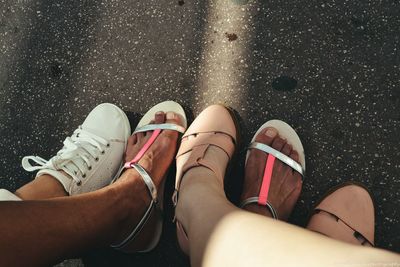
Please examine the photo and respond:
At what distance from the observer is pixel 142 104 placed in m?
1.72

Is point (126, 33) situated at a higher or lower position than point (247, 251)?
higher

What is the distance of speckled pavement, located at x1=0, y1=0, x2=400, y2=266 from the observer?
152 cm

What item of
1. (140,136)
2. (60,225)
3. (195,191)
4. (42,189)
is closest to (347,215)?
(195,191)

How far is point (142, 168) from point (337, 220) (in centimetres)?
68

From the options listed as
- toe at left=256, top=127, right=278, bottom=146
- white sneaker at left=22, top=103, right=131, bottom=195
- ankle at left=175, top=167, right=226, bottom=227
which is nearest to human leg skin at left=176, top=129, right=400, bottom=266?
ankle at left=175, top=167, right=226, bottom=227

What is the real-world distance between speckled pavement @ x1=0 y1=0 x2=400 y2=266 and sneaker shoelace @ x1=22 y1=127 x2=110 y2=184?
13 centimetres

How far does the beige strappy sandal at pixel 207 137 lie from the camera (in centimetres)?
149

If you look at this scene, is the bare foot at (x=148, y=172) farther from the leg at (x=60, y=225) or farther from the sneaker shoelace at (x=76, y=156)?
the sneaker shoelace at (x=76, y=156)

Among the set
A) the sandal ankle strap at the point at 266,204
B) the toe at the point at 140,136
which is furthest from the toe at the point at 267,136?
the toe at the point at 140,136

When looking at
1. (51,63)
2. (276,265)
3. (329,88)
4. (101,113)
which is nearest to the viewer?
(276,265)

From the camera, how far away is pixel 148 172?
4.87 ft

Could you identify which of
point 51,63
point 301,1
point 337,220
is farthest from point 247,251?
point 51,63

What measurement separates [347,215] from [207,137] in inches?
21.4

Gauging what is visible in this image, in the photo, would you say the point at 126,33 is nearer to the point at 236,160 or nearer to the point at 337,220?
the point at 236,160
